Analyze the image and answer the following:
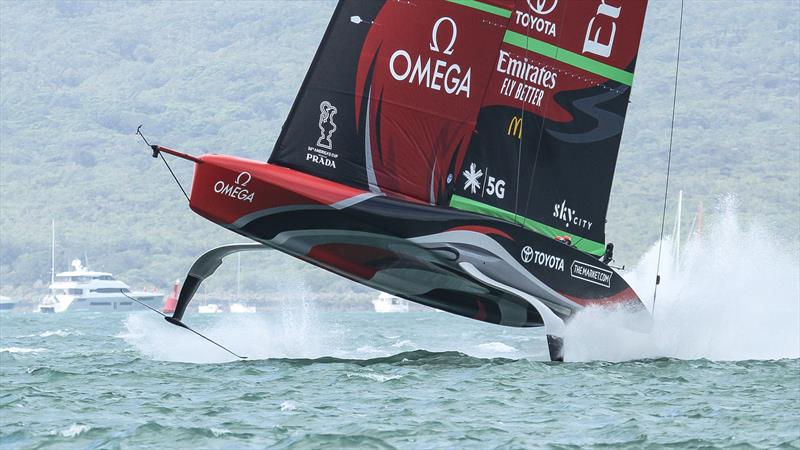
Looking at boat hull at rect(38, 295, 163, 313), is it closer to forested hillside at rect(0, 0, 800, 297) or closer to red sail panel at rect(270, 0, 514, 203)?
forested hillside at rect(0, 0, 800, 297)

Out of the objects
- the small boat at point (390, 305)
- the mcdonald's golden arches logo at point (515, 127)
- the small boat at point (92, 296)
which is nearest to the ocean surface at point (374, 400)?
the mcdonald's golden arches logo at point (515, 127)

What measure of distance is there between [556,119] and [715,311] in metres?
3.27

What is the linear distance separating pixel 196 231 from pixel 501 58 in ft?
353

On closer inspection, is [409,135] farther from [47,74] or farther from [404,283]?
[47,74]

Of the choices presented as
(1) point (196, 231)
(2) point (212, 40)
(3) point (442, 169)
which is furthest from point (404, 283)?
(2) point (212, 40)

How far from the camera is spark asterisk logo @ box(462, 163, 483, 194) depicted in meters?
17.9

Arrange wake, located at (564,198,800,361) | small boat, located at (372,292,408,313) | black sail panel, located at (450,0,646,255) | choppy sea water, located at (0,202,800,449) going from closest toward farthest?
choppy sea water, located at (0,202,800,449)
black sail panel, located at (450,0,646,255)
wake, located at (564,198,800,361)
small boat, located at (372,292,408,313)

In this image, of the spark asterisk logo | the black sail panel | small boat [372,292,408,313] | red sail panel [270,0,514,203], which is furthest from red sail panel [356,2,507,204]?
small boat [372,292,408,313]

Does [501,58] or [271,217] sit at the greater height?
[501,58]

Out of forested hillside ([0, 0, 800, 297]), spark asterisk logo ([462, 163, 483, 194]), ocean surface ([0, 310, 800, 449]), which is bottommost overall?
ocean surface ([0, 310, 800, 449])

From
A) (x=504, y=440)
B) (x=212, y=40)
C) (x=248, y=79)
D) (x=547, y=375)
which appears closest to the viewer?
(x=504, y=440)

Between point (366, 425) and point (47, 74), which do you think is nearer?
point (366, 425)

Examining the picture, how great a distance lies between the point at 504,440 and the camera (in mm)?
11422

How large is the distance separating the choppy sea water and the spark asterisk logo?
189cm
